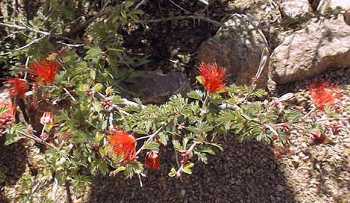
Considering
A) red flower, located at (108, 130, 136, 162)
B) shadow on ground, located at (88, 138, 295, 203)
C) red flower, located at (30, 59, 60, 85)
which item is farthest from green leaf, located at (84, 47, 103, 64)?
shadow on ground, located at (88, 138, 295, 203)

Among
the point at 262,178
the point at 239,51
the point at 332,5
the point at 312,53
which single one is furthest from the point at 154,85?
the point at 332,5

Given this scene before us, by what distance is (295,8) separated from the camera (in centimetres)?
311

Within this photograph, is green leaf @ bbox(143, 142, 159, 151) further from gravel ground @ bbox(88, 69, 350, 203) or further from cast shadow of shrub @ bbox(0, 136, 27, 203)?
cast shadow of shrub @ bbox(0, 136, 27, 203)

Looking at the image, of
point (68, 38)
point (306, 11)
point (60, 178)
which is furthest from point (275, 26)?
point (60, 178)

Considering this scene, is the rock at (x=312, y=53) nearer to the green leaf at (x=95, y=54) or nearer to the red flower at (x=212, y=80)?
the red flower at (x=212, y=80)

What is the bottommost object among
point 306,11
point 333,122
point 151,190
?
point 151,190

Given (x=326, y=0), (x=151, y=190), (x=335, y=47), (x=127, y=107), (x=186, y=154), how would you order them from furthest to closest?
(x=326, y=0) < (x=335, y=47) < (x=151, y=190) < (x=127, y=107) < (x=186, y=154)

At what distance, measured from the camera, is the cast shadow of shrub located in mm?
2852

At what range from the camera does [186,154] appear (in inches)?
79.4

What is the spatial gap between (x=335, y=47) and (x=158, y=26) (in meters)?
1.08

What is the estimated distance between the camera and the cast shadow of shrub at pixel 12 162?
285 centimetres

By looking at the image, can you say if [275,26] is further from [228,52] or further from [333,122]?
[333,122]

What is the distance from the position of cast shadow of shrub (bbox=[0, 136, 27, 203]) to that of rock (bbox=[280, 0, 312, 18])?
1.73m

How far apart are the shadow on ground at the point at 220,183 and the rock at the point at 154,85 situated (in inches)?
14.2
